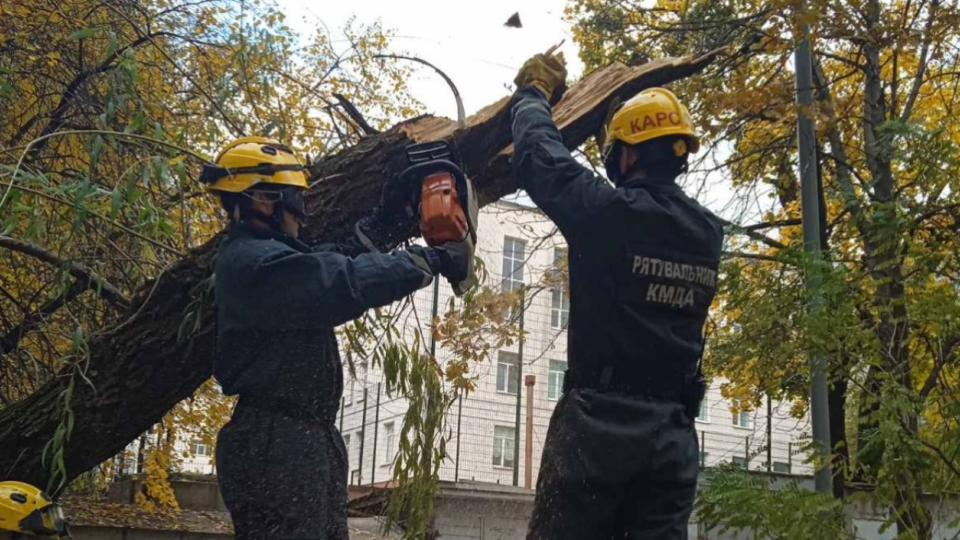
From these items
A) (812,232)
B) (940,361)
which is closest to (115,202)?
(812,232)

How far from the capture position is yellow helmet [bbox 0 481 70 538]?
411cm

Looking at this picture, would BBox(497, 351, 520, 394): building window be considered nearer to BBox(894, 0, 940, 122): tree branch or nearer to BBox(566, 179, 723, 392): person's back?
BBox(894, 0, 940, 122): tree branch

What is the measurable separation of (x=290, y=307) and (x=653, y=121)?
148cm

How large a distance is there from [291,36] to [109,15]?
57.8 inches

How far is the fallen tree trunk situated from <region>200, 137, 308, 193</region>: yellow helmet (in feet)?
2.65

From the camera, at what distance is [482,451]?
43.1 ft

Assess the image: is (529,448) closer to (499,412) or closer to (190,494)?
(499,412)

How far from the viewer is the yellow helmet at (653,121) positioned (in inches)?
129

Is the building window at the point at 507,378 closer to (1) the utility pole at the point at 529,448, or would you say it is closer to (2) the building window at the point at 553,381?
(1) the utility pole at the point at 529,448

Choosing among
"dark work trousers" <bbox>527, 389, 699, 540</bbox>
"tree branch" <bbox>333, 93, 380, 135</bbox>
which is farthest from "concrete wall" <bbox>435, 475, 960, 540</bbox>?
"dark work trousers" <bbox>527, 389, 699, 540</bbox>

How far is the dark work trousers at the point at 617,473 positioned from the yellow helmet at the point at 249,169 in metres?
1.39

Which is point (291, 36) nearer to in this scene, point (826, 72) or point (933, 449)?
point (933, 449)

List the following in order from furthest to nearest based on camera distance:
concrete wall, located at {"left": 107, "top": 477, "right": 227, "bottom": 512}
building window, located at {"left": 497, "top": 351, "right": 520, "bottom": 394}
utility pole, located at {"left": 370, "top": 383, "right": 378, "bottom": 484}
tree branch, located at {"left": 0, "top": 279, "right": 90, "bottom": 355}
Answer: building window, located at {"left": 497, "top": 351, "right": 520, "bottom": 394}, concrete wall, located at {"left": 107, "top": 477, "right": 227, "bottom": 512}, utility pole, located at {"left": 370, "top": 383, "right": 378, "bottom": 484}, tree branch, located at {"left": 0, "top": 279, "right": 90, "bottom": 355}

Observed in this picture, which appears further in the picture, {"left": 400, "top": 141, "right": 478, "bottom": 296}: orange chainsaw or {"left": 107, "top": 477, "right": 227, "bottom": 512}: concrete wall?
{"left": 107, "top": 477, "right": 227, "bottom": 512}: concrete wall
